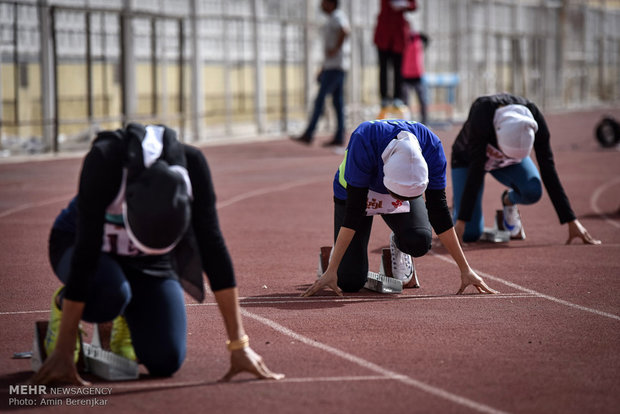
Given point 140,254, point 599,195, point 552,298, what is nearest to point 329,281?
point 552,298

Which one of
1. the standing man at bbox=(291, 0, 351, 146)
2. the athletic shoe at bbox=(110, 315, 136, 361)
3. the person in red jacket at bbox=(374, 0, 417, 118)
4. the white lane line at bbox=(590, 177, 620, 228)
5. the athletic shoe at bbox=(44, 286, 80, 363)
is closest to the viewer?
the athletic shoe at bbox=(44, 286, 80, 363)

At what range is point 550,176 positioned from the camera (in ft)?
31.3

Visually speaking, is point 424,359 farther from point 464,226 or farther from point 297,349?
point 464,226

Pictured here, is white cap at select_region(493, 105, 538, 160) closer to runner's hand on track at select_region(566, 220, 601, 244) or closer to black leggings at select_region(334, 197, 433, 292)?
runner's hand on track at select_region(566, 220, 601, 244)

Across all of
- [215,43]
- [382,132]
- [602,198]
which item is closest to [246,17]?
[215,43]

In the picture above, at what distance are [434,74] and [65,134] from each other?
16699 mm

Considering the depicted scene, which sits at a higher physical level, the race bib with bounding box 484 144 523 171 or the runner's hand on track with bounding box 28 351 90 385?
the race bib with bounding box 484 144 523 171

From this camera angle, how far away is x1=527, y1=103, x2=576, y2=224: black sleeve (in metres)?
9.56

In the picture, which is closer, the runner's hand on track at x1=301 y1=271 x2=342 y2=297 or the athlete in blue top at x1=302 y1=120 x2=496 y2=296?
the athlete in blue top at x1=302 y1=120 x2=496 y2=296

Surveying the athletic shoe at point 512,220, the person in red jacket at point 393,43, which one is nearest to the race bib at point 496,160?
the athletic shoe at point 512,220

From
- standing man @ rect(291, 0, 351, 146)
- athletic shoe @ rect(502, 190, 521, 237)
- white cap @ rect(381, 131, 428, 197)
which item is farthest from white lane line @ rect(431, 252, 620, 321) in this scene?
standing man @ rect(291, 0, 351, 146)

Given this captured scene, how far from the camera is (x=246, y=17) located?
82.5ft

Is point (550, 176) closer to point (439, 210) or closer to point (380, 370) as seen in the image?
point (439, 210)

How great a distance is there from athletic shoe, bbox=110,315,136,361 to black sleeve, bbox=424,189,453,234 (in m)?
2.42
